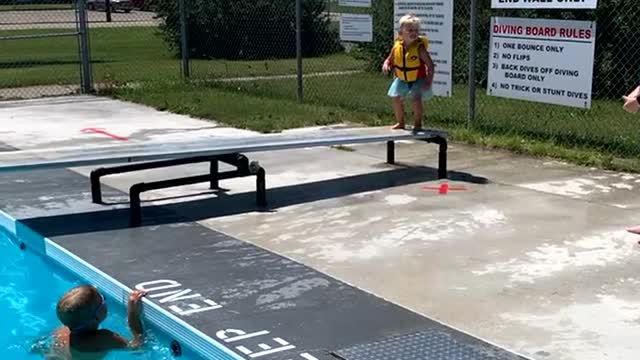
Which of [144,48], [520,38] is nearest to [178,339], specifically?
[520,38]

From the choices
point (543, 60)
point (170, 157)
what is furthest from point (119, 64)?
point (170, 157)

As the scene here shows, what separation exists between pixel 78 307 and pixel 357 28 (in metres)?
9.73

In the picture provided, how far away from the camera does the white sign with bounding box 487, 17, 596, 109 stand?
1007 centimetres

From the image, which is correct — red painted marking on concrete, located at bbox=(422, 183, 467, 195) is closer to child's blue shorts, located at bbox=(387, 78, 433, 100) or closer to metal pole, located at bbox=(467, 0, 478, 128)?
child's blue shorts, located at bbox=(387, 78, 433, 100)

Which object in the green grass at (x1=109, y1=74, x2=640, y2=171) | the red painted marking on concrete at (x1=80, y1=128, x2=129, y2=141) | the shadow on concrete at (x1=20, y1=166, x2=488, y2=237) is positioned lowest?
the shadow on concrete at (x1=20, y1=166, x2=488, y2=237)

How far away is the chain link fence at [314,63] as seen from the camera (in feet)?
40.1

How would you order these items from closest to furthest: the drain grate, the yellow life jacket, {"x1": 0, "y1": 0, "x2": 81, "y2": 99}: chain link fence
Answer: the drain grate → the yellow life jacket → {"x1": 0, "y1": 0, "x2": 81, "y2": 99}: chain link fence

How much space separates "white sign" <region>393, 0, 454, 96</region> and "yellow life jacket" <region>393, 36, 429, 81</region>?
2.12 metres

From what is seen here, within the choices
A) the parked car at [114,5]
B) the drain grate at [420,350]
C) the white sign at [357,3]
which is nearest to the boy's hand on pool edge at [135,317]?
the drain grate at [420,350]

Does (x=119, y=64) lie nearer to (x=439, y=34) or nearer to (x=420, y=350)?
(x=439, y=34)

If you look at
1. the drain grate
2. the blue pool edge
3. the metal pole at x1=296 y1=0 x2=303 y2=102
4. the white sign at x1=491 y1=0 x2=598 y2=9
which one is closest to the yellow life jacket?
the white sign at x1=491 y1=0 x2=598 y2=9

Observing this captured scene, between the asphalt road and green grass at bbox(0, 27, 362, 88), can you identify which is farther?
the asphalt road

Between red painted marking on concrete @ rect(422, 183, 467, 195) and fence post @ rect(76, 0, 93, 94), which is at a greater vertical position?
fence post @ rect(76, 0, 93, 94)

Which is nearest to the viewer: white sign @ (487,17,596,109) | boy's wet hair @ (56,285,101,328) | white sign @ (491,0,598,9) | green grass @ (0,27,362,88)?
boy's wet hair @ (56,285,101,328)
